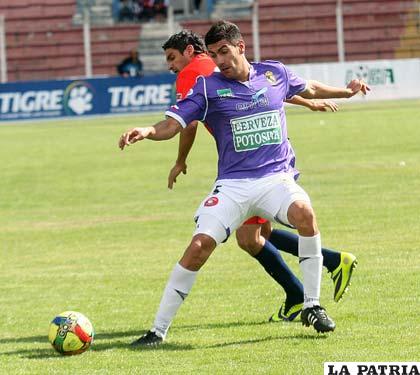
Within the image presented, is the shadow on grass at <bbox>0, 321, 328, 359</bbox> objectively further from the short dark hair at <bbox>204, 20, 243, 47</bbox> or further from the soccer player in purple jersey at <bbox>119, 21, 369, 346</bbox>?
the short dark hair at <bbox>204, 20, 243, 47</bbox>

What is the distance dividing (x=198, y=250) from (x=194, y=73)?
1.49 m

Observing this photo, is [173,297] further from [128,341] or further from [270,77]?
[270,77]

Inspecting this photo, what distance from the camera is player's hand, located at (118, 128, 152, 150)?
7.70 metres

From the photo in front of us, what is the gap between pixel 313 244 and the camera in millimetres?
8430

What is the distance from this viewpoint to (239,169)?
8.52 m

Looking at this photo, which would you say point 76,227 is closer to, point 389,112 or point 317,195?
point 317,195

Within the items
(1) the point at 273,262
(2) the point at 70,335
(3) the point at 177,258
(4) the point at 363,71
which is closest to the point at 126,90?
(4) the point at 363,71

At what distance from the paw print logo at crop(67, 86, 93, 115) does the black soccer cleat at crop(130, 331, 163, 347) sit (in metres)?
31.4

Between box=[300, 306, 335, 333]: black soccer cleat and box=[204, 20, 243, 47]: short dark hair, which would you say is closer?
box=[300, 306, 335, 333]: black soccer cleat

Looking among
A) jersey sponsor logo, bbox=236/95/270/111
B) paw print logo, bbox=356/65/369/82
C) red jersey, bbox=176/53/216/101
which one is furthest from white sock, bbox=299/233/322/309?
paw print logo, bbox=356/65/369/82

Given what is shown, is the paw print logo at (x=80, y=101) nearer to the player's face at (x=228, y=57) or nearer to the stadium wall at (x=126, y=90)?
the stadium wall at (x=126, y=90)

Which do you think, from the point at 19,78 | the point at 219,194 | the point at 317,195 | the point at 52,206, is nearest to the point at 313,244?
the point at 219,194

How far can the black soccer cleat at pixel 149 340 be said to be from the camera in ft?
27.3

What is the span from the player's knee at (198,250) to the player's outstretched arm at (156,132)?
714 millimetres
